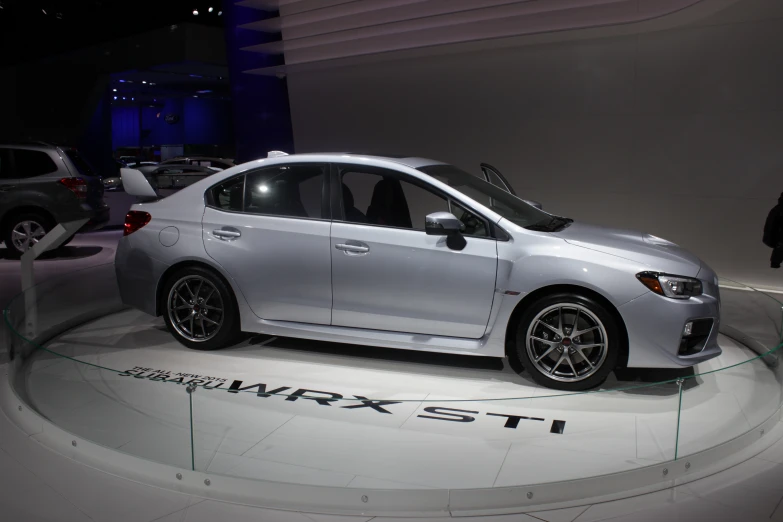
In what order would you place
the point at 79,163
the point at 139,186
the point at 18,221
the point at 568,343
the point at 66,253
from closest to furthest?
1. the point at 568,343
2. the point at 139,186
3. the point at 18,221
4. the point at 79,163
5. the point at 66,253

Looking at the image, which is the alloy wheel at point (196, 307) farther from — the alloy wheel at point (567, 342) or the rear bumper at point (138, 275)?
the alloy wheel at point (567, 342)

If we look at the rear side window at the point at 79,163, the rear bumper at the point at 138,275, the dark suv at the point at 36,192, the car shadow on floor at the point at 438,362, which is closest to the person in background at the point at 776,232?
the car shadow on floor at the point at 438,362

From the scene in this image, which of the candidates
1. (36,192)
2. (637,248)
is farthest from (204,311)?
(36,192)

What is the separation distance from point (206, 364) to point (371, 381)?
115 centimetres

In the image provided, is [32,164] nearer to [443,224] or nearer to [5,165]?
[5,165]

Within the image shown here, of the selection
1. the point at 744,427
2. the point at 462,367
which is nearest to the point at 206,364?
the point at 462,367

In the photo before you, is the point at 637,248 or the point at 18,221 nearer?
the point at 637,248

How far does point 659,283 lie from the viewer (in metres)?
4.00

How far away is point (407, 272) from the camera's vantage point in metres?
4.38

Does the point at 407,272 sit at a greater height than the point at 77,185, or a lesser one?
lesser

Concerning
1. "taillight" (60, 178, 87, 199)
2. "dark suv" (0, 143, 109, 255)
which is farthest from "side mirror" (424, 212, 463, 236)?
"taillight" (60, 178, 87, 199)

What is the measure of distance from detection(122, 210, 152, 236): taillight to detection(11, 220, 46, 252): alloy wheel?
15.6 feet

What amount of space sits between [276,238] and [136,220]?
119cm

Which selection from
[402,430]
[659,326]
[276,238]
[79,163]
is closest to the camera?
[402,430]
